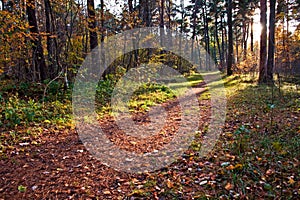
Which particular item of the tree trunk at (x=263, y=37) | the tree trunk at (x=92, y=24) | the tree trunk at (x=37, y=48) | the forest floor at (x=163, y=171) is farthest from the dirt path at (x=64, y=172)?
the tree trunk at (x=263, y=37)

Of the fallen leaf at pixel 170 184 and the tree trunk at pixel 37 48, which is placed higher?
the tree trunk at pixel 37 48

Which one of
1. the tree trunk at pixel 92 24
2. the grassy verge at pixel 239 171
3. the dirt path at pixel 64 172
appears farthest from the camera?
the tree trunk at pixel 92 24

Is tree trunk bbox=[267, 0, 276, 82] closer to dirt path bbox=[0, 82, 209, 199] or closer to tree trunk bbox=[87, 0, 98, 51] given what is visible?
tree trunk bbox=[87, 0, 98, 51]

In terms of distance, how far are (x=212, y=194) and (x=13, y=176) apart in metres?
2.53

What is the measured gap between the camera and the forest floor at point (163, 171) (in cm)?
260

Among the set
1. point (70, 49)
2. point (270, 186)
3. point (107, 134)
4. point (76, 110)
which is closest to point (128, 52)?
point (70, 49)

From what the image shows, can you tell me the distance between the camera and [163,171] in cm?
316

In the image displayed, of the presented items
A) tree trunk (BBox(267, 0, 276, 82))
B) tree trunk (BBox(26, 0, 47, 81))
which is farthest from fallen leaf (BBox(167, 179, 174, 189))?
tree trunk (BBox(267, 0, 276, 82))

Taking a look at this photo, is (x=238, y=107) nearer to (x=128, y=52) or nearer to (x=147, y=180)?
(x=147, y=180)

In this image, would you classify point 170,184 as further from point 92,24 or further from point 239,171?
point 92,24

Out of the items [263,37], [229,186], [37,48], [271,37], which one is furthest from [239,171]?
[271,37]

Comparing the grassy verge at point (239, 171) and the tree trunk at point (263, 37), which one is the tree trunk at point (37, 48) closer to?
the grassy verge at point (239, 171)

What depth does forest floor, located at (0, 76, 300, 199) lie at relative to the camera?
8.53ft

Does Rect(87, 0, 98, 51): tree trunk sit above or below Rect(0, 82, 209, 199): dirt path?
above
